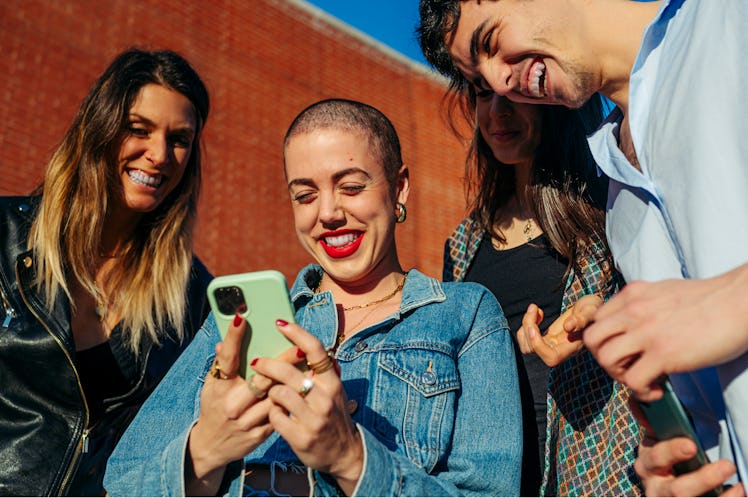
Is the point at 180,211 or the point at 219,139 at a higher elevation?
the point at 219,139

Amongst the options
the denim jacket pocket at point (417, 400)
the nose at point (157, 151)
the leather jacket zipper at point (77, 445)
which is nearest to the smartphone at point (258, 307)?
the denim jacket pocket at point (417, 400)

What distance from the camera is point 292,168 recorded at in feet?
8.16

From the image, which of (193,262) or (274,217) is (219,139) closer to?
(274,217)

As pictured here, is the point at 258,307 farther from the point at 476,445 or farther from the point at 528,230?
the point at 528,230

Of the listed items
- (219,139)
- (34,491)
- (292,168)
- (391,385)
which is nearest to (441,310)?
(391,385)

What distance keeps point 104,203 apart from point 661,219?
2.39 meters

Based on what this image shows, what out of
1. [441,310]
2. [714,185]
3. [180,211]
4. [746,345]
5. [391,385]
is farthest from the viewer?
[180,211]

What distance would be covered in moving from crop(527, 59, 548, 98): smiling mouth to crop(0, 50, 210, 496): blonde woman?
5.79 ft

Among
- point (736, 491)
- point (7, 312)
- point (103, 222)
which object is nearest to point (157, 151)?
point (103, 222)

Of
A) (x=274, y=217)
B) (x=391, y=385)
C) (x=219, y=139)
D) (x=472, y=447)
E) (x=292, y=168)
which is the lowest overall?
(x=472, y=447)

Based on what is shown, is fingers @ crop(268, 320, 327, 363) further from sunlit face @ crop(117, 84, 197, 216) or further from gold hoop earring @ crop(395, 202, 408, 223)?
sunlit face @ crop(117, 84, 197, 216)

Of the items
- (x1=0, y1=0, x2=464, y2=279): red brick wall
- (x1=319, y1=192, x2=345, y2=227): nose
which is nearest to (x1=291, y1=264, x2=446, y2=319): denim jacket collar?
(x1=319, y1=192, x2=345, y2=227): nose

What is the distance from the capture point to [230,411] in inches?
66.6

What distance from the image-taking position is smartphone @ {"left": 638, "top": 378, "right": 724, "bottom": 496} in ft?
4.93
